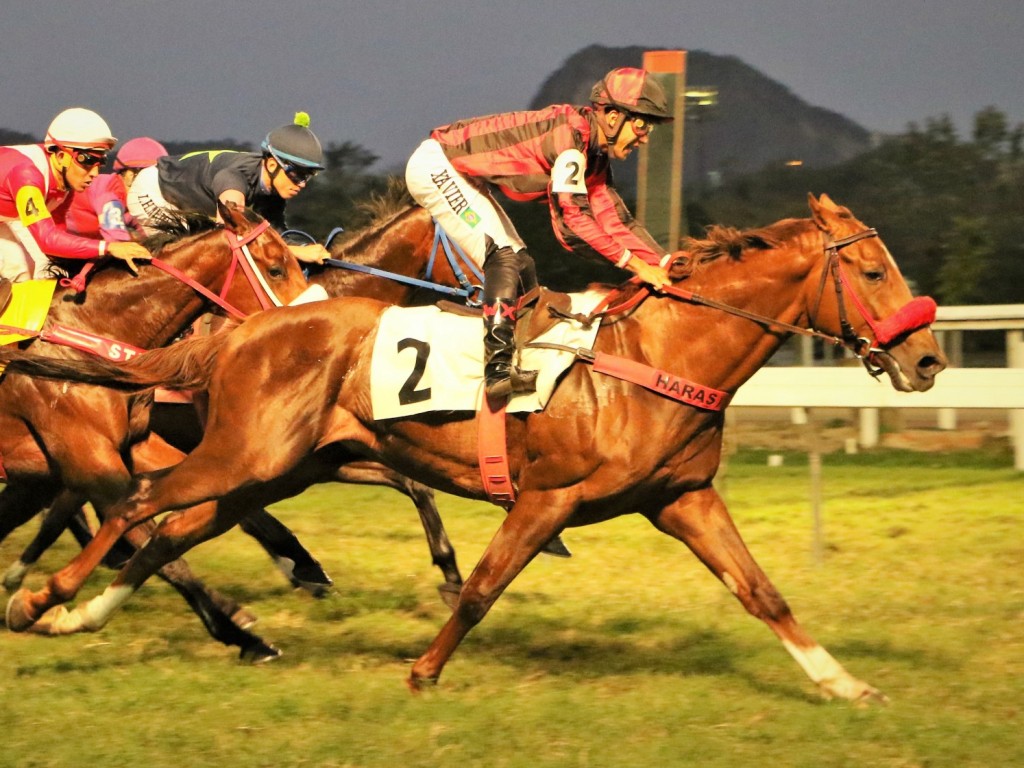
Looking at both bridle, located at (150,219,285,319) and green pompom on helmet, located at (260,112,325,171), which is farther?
green pompom on helmet, located at (260,112,325,171)

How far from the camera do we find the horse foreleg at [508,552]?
4734 mm

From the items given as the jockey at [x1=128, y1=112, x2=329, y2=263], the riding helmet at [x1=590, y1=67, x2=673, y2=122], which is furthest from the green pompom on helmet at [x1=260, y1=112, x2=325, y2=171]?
the riding helmet at [x1=590, y1=67, x2=673, y2=122]

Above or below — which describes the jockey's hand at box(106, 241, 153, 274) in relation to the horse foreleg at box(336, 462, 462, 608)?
above

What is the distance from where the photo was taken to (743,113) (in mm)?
17109

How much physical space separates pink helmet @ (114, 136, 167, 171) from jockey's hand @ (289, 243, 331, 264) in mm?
1873

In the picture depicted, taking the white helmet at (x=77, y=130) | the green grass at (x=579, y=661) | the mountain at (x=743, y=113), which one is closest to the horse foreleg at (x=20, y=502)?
the green grass at (x=579, y=661)

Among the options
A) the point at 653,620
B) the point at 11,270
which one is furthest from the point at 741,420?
the point at 11,270

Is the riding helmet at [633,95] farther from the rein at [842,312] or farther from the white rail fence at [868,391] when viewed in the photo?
the white rail fence at [868,391]

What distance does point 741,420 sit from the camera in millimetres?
12383

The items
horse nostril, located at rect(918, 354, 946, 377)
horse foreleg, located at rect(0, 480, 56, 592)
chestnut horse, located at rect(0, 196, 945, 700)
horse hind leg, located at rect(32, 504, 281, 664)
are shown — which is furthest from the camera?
horse foreleg, located at rect(0, 480, 56, 592)

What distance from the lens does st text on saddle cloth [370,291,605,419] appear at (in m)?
4.82

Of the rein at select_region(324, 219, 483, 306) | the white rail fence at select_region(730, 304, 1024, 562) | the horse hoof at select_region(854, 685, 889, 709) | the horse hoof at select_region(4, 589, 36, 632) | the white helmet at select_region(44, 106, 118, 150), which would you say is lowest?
the horse hoof at select_region(854, 685, 889, 709)

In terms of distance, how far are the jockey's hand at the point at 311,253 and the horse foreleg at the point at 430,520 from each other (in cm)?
99

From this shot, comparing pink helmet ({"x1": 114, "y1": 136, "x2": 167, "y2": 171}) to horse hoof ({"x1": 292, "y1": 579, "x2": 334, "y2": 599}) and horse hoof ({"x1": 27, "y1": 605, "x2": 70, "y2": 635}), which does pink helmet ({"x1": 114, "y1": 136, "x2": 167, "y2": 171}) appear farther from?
horse hoof ({"x1": 27, "y1": 605, "x2": 70, "y2": 635})
